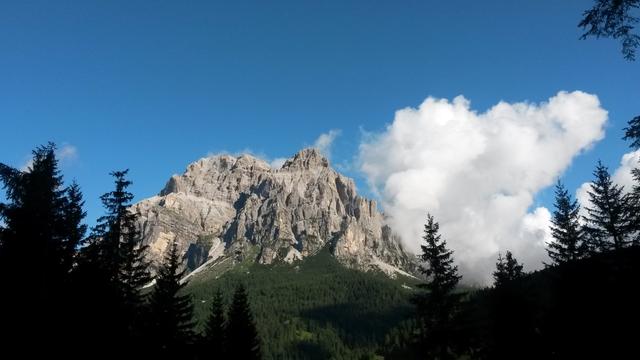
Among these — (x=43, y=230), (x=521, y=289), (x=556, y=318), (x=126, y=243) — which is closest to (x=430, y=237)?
(x=521, y=289)

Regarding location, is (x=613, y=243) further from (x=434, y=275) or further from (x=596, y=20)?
(x=596, y=20)

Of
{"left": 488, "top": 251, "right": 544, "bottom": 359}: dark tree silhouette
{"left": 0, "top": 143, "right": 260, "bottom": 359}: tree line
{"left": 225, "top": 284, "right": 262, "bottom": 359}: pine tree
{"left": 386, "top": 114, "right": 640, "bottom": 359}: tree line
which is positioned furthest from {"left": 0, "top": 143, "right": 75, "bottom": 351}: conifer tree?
{"left": 225, "top": 284, "right": 262, "bottom": 359}: pine tree

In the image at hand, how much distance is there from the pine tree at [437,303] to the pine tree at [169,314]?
1770 centimetres

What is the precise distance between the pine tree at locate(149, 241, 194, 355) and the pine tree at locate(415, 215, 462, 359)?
1770cm

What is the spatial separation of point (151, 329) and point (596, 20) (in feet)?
110

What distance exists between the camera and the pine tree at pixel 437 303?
93.9 feet

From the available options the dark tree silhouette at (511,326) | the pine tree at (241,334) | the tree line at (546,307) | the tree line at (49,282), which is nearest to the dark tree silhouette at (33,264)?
the tree line at (49,282)

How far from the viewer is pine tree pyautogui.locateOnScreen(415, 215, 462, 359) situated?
93.9ft

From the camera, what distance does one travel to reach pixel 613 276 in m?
21.9

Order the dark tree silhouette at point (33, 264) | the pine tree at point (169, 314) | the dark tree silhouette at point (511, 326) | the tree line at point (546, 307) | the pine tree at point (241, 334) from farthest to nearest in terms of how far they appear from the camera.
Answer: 1. the pine tree at point (241, 334)
2. the pine tree at point (169, 314)
3. the dark tree silhouette at point (511, 326)
4. the tree line at point (546, 307)
5. the dark tree silhouette at point (33, 264)

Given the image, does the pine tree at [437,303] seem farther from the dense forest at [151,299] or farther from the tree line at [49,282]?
the tree line at [49,282]

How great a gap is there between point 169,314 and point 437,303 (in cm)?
2034

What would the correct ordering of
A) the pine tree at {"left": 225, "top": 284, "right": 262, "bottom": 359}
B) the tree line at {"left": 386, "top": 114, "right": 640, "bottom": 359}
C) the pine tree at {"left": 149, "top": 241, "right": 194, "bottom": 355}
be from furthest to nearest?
the pine tree at {"left": 225, "top": 284, "right": 262, "bottom": 359} < the pine tree at {"left": 149, "top": 241, "right": 194, "bottom": 355} < the tree line at {"left": 386, "top": 114, "right": 640, "bottom": 359}

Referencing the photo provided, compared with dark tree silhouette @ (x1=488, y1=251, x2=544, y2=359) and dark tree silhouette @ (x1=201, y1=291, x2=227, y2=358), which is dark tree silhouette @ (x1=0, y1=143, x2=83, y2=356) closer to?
dark tree silhouette @ (x1=488, y1=251, x2=544, y2=359)
